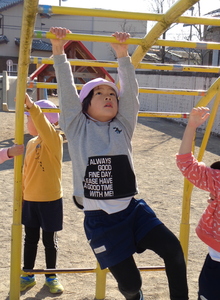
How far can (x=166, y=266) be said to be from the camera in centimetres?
204

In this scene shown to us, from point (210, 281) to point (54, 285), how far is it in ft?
4.06

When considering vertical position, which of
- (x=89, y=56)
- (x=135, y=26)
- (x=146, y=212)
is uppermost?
(x=135, y=26)

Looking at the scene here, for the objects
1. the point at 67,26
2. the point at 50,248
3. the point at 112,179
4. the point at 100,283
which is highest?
the point at 67,26

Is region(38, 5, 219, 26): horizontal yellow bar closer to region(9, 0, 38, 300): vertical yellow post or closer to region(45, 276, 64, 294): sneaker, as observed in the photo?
region(9, 0, 38, 300): vertical yellow post

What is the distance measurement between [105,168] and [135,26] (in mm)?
37413

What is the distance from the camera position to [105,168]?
6.91 ft

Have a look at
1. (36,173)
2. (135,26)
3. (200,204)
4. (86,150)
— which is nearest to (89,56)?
(200,204)

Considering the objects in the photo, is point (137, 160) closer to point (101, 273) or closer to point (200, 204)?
point (200, 204)

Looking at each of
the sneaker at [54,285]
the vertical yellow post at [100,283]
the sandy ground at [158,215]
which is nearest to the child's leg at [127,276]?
the vertical yellow post at [100,283]

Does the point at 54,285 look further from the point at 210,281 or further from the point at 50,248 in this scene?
the point at 210,281

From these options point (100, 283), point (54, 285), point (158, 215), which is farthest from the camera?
point (158, 215)

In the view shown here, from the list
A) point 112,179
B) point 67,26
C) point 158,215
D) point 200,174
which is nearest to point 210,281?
point 200,174

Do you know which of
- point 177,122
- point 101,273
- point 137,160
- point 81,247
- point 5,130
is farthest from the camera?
point 177,122

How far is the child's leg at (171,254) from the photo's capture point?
2.02 metres
